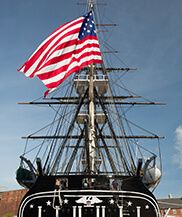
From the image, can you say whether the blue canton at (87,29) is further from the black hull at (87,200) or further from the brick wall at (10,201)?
the brick wall at (10,201)

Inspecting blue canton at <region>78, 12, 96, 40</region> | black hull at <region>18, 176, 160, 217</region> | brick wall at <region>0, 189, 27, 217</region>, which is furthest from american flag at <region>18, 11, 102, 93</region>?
brick wall at <region>0, 189, 27, 217</region>

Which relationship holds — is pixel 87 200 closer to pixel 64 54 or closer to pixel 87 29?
pixel 64 54

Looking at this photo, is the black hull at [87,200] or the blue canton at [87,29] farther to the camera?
the blue canton at [87,29]

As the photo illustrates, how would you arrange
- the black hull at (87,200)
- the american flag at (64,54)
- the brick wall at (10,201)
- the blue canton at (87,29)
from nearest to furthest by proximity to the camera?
1. the black hull at (87,200)
2. the american flag at (64,54)
3. the blue canton at (87,29)
4. the brick wall at (10,201)

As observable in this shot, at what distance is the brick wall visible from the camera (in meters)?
39.0

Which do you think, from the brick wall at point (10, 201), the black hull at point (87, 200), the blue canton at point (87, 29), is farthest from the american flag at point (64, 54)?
the brick wall at point (10, 201)

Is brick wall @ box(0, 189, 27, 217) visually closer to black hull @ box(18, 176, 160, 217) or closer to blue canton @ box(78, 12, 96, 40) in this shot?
black hull @ box(18, 176, 160, 217)

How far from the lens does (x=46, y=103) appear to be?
84.2 feet

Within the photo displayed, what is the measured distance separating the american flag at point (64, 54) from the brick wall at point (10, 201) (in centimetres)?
3115

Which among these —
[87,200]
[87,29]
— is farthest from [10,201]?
[87,200]

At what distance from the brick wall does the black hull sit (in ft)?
100

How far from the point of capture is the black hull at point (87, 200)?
9.68 meters

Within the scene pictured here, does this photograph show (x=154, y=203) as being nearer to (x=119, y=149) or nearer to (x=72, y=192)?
(x=72, y=192)

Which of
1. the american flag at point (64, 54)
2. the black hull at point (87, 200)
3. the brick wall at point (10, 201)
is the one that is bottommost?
the black hull at point (87, 200)
